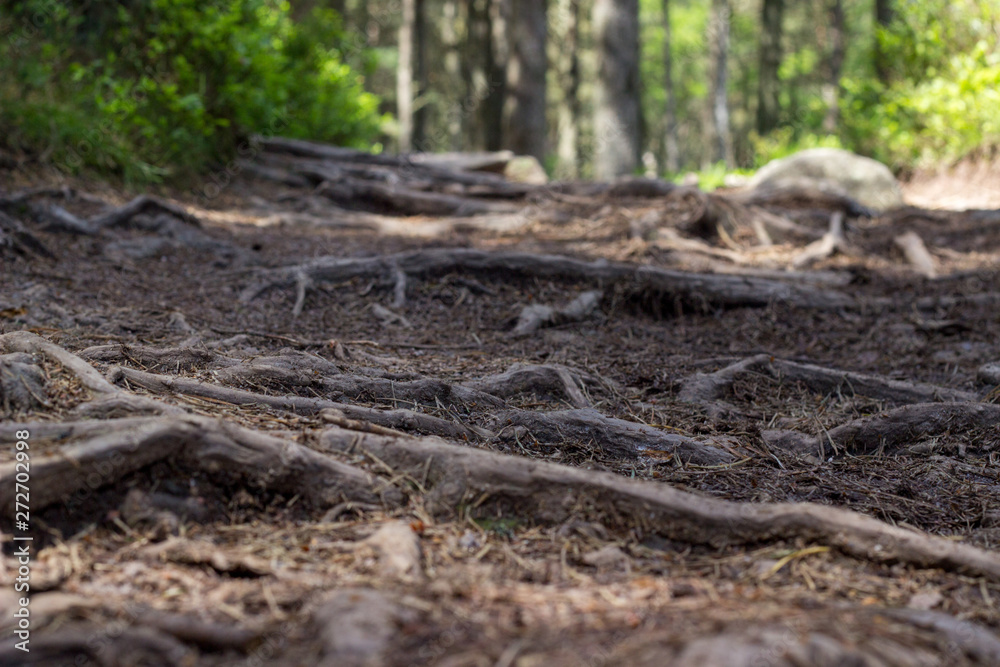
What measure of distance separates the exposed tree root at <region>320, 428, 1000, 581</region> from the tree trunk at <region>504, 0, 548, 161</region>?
13.8m

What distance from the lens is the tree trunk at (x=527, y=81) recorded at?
15.7 meters

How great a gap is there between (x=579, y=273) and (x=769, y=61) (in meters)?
21.3

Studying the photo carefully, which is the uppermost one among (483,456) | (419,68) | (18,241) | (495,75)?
(419,68)

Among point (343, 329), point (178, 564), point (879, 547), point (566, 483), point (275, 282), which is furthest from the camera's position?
point (275, 282)

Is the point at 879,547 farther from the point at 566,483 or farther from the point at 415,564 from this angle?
the point at 415,564

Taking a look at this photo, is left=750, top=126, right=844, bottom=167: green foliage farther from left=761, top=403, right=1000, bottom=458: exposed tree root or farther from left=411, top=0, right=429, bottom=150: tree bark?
left=761, top=403, right=1000, bottom=458: exposed tree root

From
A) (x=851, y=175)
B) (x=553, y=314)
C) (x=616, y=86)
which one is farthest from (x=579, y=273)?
(x=616, y=86)

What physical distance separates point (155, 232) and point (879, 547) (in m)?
6.48

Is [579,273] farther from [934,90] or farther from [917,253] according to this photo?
[934,90]

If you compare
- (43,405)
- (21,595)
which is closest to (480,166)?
(43,405)

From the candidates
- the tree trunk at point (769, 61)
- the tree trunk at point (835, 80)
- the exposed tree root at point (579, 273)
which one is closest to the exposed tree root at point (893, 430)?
the exposed tree root at point (579, 273)

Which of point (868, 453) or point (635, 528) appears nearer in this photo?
point (635, 528)

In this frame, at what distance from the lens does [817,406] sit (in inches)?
169

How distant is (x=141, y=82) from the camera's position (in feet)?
28.0
